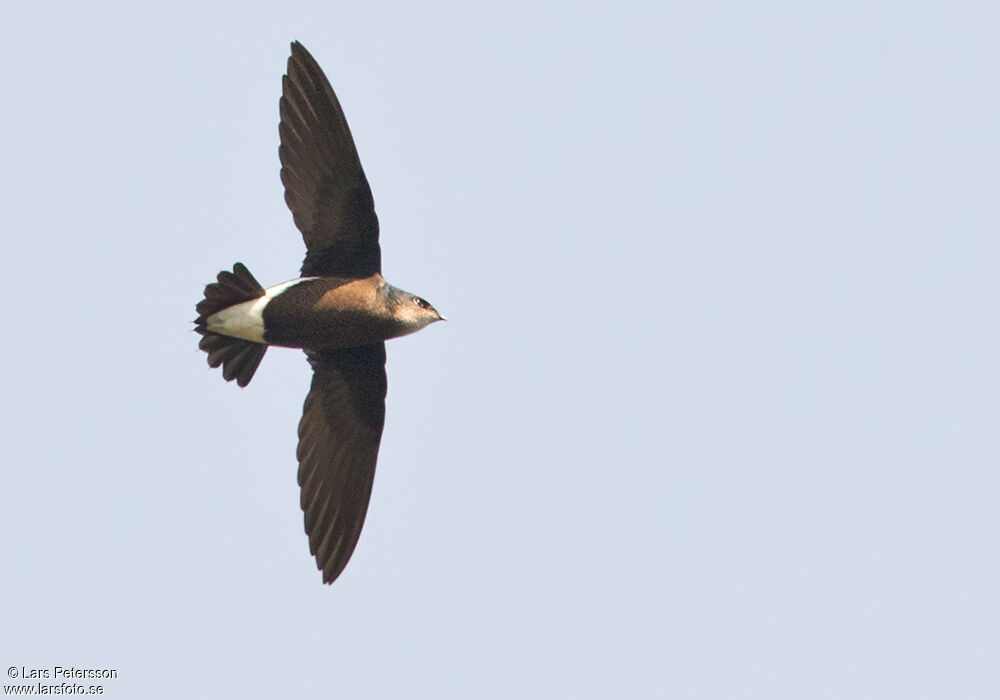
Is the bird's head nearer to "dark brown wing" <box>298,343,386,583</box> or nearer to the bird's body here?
the bird's body

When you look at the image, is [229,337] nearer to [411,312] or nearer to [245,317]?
[245,317]

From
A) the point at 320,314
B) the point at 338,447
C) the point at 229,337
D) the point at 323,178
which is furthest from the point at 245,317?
the point at 338,447

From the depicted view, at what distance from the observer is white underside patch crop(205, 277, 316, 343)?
417 inches

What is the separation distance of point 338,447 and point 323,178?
6.31 ft

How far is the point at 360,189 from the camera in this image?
10.8m

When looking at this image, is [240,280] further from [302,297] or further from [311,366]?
[311,366]

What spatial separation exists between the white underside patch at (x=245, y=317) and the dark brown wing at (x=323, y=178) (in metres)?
0.42

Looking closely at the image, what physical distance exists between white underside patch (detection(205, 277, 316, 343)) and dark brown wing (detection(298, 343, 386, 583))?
88cm

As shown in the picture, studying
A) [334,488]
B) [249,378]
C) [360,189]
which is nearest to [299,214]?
[360,189]

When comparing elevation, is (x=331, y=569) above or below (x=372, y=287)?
below

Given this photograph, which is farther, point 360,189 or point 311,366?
point 311,366

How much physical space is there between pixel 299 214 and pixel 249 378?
1137 mm

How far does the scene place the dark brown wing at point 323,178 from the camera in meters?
10.8

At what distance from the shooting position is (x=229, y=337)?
35.6ft
